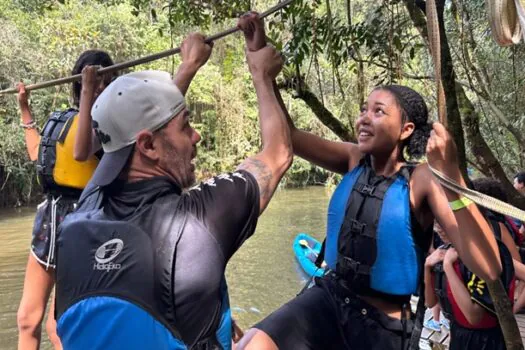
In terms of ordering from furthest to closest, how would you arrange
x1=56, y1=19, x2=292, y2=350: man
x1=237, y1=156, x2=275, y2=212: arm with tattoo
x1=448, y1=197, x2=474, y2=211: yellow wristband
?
x1=448, y1=197, x2=474, y2=211: yellow wristband < x1=237, y1=156, x2=275, y2=212: arm with tattoo < x1=56, y1=19, x2=292, y2=350: man

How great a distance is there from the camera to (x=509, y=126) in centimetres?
403

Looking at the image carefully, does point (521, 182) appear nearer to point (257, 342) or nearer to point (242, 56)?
point (257, 342)

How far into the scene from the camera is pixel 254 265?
1305cm

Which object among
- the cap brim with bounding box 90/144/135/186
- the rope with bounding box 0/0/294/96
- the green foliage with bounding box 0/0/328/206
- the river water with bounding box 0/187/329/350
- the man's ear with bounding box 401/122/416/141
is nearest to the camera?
the cap brim with bounding box 90/144/135/186

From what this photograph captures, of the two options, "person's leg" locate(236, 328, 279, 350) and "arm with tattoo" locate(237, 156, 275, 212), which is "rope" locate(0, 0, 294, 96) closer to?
"arm with tattoo" locate(237, 156, 275, 212)

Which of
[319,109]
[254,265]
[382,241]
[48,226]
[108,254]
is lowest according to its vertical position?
[254,265]

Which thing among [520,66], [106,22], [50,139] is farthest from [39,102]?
[50,139]

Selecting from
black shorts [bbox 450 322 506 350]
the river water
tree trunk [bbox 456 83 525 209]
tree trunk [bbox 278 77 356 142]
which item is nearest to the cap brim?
black shorts [bbox 450 322 506 350]

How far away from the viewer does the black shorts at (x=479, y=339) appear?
309 centimetres

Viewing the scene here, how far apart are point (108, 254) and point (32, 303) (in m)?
1.85

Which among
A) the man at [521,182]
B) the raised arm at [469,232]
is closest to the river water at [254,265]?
the man at [521,182]

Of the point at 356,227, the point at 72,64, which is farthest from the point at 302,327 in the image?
the point at 72,64

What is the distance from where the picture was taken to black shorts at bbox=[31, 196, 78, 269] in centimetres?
305

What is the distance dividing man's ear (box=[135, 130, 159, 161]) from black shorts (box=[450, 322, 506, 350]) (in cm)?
230
